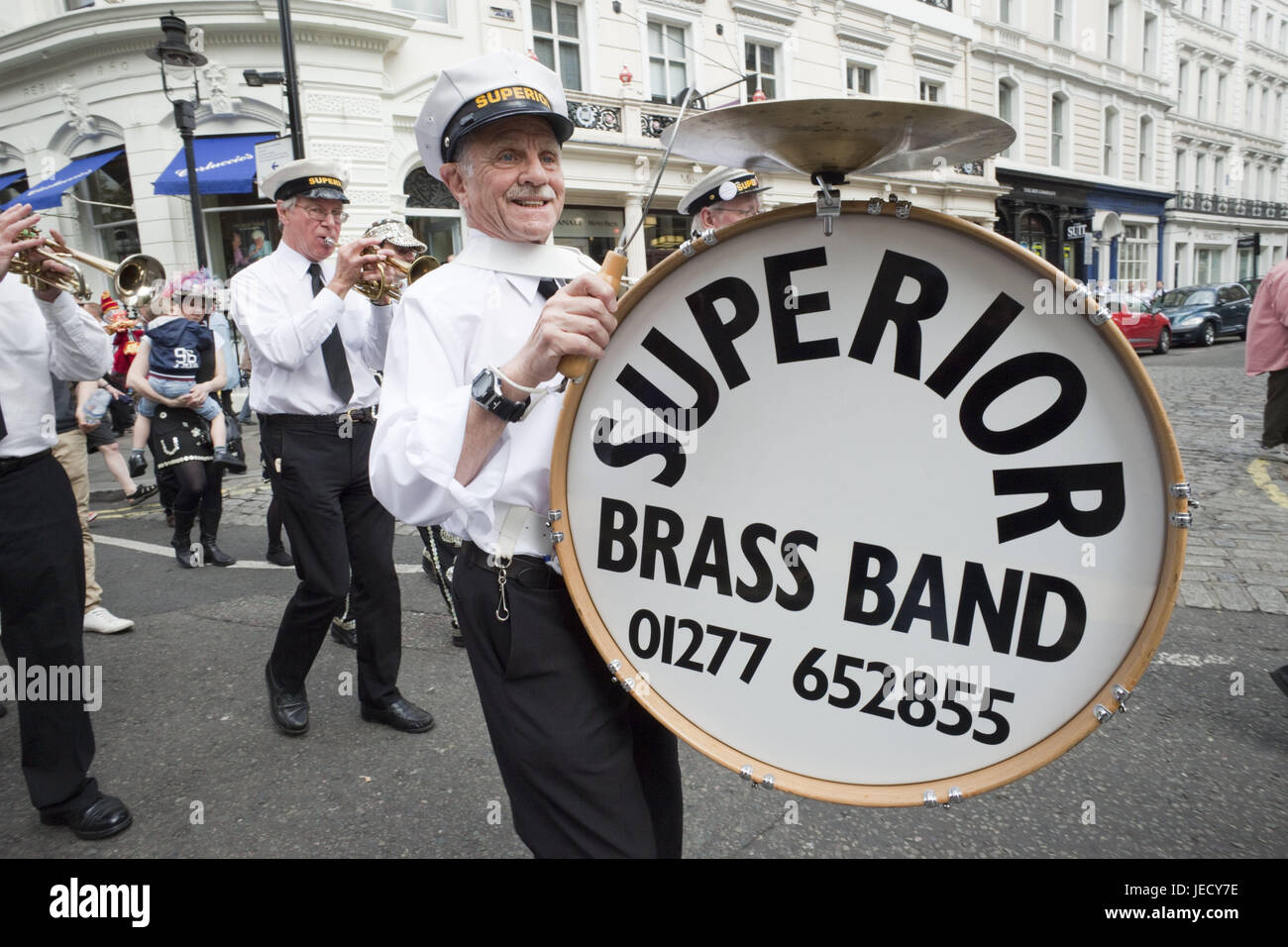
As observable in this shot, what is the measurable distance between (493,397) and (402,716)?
2261 mm

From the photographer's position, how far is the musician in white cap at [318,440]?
3.03 m

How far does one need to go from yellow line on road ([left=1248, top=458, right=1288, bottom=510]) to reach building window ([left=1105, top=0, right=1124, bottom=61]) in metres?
25.4

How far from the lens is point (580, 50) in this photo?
1471cm

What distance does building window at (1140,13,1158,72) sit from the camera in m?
28.4

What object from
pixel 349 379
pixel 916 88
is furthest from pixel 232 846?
pixel 916 88

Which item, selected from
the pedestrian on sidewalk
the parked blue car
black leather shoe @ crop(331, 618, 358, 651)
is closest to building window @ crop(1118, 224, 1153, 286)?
the parked blue car

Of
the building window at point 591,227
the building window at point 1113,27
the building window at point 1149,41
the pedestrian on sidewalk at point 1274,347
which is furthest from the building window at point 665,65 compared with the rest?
the building window at point 1149,41

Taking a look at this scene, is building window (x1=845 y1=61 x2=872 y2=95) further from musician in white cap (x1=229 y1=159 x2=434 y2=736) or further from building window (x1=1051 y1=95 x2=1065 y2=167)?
musician in white cap (x1=229 y1=159 x2=434 y2=736)

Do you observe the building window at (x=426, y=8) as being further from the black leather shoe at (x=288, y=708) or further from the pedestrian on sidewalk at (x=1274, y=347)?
the black leather shoe at (x=288, y=708)

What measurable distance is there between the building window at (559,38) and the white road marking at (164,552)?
35.8ft

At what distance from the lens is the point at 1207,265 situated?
→ 35.1 m

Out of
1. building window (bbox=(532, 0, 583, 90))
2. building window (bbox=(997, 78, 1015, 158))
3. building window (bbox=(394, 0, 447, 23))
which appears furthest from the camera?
building window (bbox=(997, 78, 1015, 158))

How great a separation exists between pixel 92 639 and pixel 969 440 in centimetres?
469

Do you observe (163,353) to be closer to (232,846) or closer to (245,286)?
(245,286)
